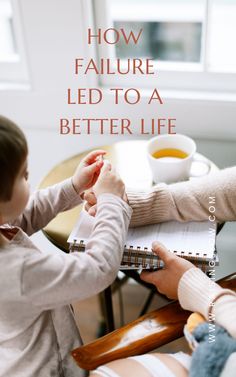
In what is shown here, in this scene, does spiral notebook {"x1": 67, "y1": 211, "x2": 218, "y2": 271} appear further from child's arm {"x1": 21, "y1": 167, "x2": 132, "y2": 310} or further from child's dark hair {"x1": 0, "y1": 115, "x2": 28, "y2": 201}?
child's dark hair {"x1": 0, "y1": 115, "x2": 28, "y2": 201}

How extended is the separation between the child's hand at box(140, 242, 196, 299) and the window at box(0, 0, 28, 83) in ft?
2.51

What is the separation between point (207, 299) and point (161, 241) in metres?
0.14

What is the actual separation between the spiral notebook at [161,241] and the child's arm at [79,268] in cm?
8

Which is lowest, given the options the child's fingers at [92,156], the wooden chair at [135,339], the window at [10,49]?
the wooden chair at [135,339]

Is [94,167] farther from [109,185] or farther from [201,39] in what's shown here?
[201,39]

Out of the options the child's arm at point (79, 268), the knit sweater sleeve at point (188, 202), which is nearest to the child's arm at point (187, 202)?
the knit sweater sleeve at point (188, 202)

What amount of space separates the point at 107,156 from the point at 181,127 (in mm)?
240

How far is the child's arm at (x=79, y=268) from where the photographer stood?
701 millimetres

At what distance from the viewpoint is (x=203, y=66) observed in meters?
1.23

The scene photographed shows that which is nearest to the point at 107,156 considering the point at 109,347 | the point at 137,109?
the point at 137,109

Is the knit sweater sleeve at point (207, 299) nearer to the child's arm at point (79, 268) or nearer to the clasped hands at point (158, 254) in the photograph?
the clasped hands at point (158, 254)

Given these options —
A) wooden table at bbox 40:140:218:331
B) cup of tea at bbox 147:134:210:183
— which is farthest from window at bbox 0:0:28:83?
cup of tea at bbox 147:134:210:183

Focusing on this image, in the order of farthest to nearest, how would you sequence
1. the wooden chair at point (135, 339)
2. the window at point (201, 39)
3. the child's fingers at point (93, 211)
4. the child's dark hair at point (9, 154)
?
the window at point (201, 39) → the child's fingers at point (93, 211) → the wooden chair at point (135, 339) → the child's dark hair at point (9, 154)

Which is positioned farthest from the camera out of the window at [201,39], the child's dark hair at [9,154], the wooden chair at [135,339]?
the window at [201,39]
